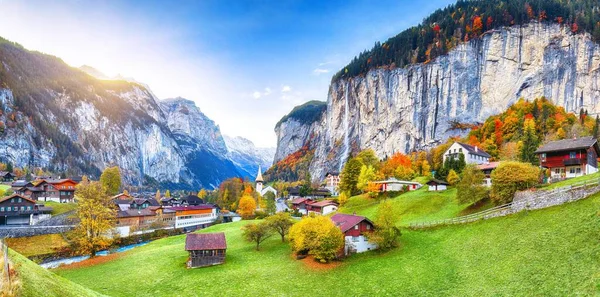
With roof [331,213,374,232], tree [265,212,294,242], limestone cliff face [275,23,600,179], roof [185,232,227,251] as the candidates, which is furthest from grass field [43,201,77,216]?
limestone cliff face [275,23,600,179]

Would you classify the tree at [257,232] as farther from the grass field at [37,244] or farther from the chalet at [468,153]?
the chalet at [468,153]

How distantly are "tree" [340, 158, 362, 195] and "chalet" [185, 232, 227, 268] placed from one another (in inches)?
1776

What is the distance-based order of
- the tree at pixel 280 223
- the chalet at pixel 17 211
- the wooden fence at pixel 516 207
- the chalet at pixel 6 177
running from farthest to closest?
the chalet at pixel 6 177 → the chalet at pixel 17 211 → the tree at pixel 280 223 → the wooden fence at pixel 516 207

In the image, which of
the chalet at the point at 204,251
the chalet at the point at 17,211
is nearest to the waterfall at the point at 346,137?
the chalet at the point at 17,211

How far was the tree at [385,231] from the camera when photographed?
124 feet

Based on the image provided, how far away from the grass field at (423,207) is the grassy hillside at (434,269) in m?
7.86

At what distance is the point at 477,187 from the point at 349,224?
1783 cm

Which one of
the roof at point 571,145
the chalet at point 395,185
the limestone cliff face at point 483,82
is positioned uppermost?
the limestone cliff face at point 483,82

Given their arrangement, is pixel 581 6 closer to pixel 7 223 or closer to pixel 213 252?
pixel 213 252

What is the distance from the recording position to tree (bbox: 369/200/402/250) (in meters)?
37.8

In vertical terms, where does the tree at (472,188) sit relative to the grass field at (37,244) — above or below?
above

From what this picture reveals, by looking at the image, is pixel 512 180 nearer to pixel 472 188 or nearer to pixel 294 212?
pixel 472 188

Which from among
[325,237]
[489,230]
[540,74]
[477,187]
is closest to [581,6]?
[540,74]

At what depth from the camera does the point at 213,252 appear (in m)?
41.9
